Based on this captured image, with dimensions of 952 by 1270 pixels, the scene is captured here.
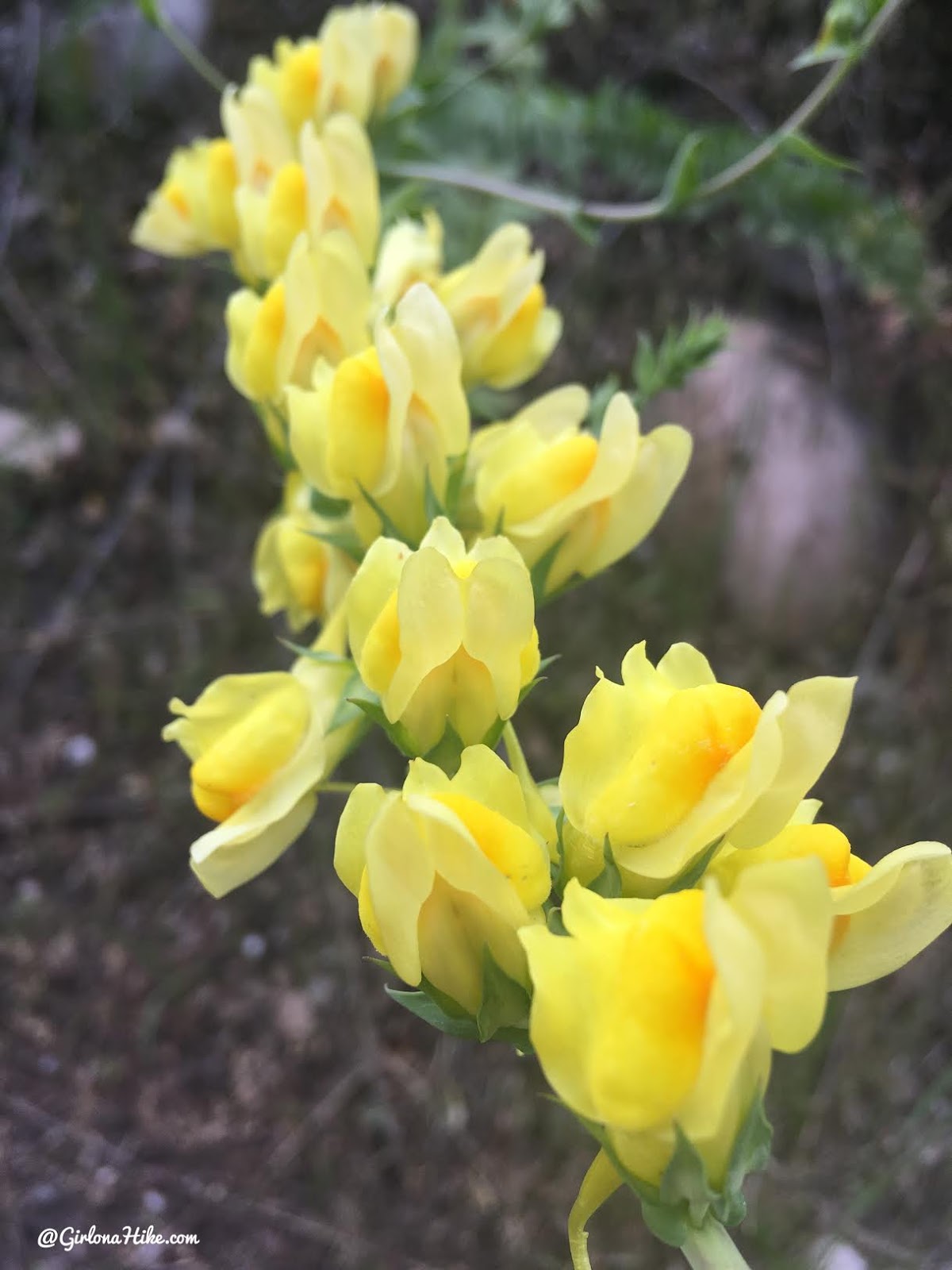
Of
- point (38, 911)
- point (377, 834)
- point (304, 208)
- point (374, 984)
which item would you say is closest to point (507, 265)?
point (304, 208)

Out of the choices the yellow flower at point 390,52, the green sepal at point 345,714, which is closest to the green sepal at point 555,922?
the green sepal at point 345,714

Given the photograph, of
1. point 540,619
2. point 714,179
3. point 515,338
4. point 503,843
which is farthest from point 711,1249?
point 540,619

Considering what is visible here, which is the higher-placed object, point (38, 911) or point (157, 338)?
point (157, 338)

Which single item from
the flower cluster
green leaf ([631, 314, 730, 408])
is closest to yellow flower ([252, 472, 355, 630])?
the flower cluster

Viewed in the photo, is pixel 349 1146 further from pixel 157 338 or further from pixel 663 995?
pixel 157 338

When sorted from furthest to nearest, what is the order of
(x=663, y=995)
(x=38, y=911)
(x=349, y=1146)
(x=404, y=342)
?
(x=38, y=911)
(x=349, y=1146)
(x=404, y=342)
(x=663, y=995)

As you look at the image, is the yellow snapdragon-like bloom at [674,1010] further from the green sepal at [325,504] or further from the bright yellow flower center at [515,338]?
the bright yellow flower center at [515,338]
